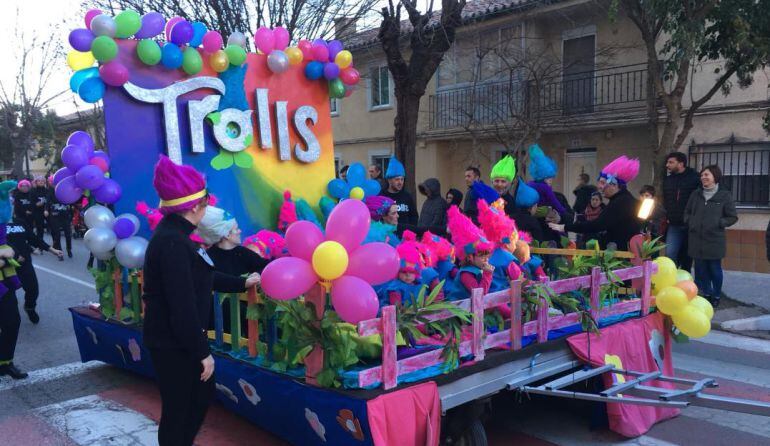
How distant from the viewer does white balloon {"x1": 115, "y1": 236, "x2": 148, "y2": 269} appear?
5.07 meters

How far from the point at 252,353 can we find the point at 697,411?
3.42 m

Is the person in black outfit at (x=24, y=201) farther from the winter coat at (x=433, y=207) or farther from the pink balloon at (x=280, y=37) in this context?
the winter coat at (x=433, y=207)

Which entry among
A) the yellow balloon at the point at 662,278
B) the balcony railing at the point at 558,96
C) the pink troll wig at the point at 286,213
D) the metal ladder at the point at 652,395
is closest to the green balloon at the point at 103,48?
the pink troll wig at the point at 286,213

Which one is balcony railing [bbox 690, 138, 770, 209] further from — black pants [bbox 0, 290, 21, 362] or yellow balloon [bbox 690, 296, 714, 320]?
black pants [bbox 0, 290, 21, 362]

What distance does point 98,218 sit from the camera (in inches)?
203

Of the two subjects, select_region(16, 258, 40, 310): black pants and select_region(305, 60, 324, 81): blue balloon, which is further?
select_region(16, 258, 40, 310): black pants

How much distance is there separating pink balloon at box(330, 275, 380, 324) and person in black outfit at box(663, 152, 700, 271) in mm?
6538

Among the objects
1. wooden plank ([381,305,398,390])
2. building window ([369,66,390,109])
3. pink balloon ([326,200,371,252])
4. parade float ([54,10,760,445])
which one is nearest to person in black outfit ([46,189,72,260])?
building window ([369,66,390,109])

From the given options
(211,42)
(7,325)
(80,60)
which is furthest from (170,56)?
(7,325)

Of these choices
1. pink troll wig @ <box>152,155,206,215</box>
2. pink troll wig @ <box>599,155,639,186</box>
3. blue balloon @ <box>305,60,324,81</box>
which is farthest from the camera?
blue balloon @ <box>305,60,324,81</box>

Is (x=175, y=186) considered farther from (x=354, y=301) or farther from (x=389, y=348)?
(x=389, y=348)

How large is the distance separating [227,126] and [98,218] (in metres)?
1.70

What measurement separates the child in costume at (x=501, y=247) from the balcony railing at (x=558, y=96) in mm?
9384

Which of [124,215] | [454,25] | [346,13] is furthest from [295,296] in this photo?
[346,13]
